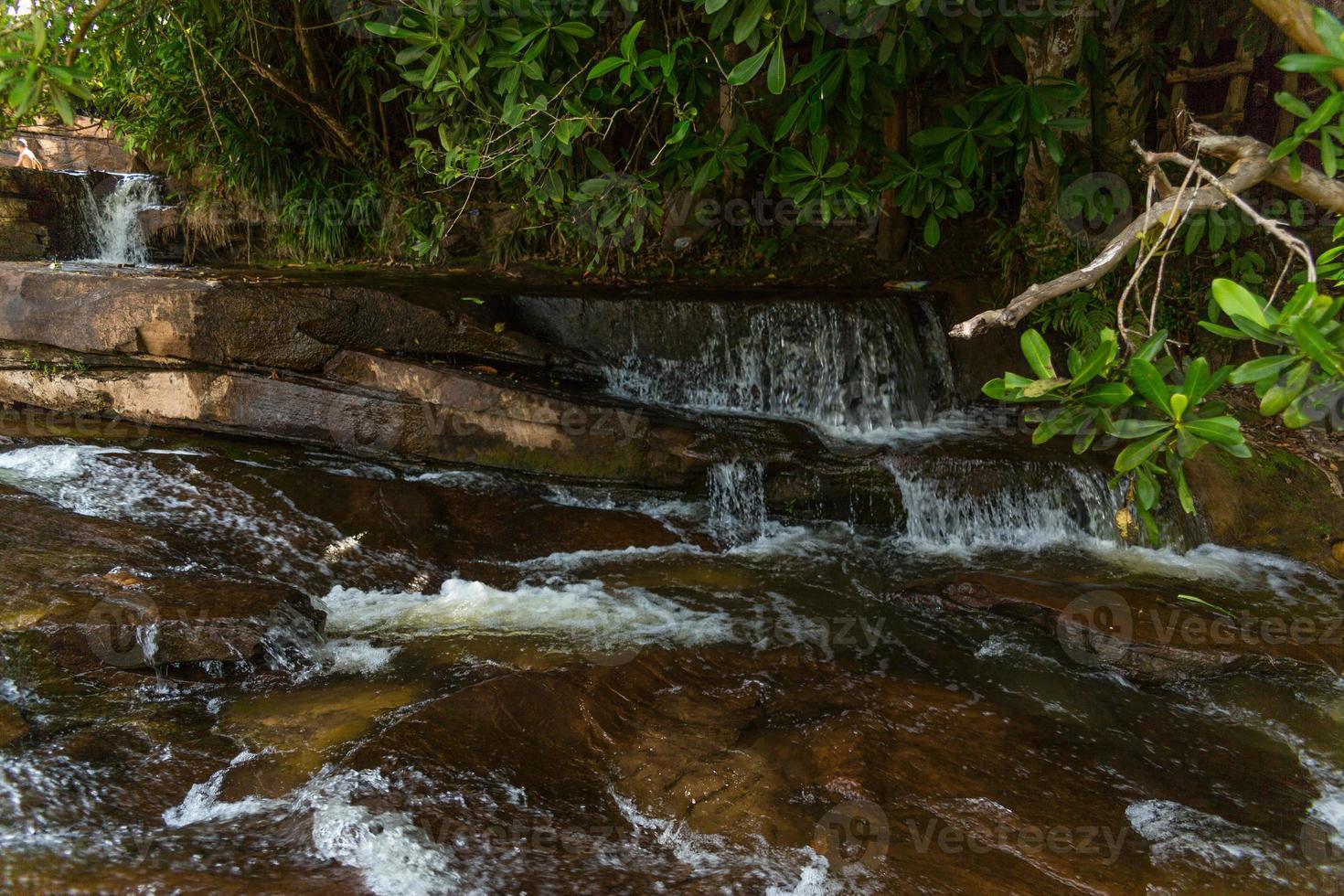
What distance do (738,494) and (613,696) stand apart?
2.25m

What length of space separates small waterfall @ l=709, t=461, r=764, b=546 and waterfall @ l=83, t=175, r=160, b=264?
6.85m

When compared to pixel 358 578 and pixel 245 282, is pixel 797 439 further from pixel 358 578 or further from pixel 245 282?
pixel 245 282

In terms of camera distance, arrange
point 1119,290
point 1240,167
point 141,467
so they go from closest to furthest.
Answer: point 1240,167
point 141,467
point 1119,290

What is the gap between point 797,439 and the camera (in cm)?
585

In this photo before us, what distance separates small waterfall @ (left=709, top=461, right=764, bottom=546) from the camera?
5559mm

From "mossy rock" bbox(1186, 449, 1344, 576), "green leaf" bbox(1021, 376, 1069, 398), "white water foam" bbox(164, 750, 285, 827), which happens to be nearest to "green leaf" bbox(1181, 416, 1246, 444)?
"green leaf" bbox(1021, 376, 1069, 398)

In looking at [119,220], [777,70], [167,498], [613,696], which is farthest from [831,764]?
[119,220]

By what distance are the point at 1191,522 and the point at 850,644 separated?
248 centimetres

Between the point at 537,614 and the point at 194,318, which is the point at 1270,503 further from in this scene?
Answer: the point at 194,318

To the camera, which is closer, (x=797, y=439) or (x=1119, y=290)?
(x=797, y=439)

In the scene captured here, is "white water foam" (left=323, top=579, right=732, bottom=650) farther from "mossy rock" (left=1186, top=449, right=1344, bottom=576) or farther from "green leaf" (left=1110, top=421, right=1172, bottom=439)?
"mossy rock" (left=1186, top=449, right=1344, bottom=576)

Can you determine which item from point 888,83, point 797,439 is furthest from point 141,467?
point 888,83

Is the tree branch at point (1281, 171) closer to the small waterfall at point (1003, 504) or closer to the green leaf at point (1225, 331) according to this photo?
the green leaf at point (1225, 331)

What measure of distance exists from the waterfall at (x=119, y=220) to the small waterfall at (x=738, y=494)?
270 inches
